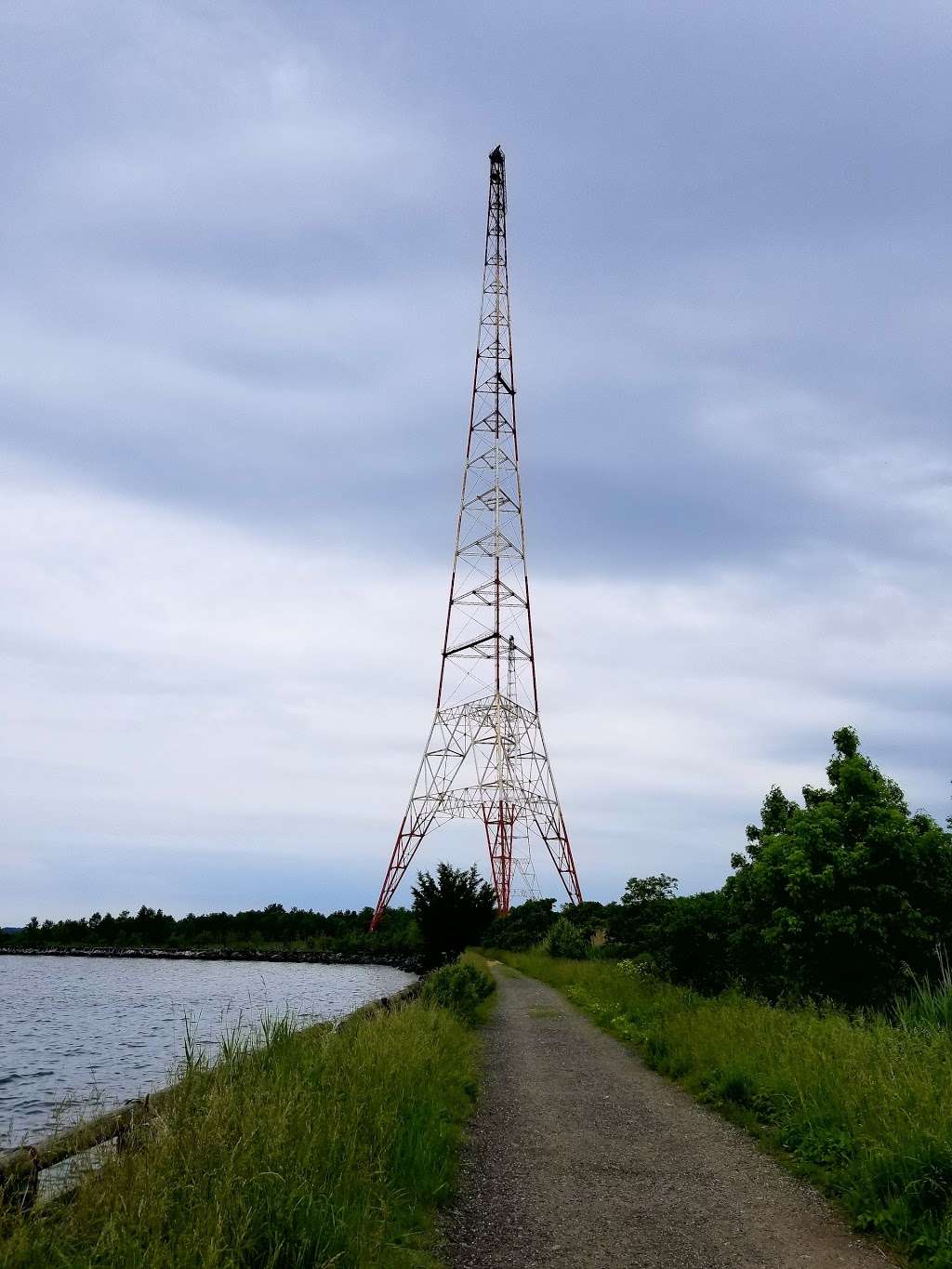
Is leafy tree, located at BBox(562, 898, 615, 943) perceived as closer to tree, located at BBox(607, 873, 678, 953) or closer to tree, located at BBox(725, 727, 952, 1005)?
tree, located at BBox(607, 873, 678, 953)

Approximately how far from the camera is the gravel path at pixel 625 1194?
615 cm

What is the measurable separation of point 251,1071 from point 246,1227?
305 centimetres

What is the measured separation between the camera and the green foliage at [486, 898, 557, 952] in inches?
1939

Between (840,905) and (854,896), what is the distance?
275mm

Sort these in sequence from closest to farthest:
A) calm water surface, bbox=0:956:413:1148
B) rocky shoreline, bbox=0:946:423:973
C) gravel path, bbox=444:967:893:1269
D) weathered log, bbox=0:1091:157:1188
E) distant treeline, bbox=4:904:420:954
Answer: weathered log, bbox=0:1091:157:1188
gravel path, bbox=444:967:893:1269
calm water surface, bbox=0:956:413:1148
rocky shoreline, bbox=0:946:423:973
distant treeline, bbox=4:904:420:954

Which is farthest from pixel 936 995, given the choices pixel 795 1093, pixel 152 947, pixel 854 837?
pixel 152 947

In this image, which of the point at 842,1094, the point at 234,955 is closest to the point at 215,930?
the point at 234,955

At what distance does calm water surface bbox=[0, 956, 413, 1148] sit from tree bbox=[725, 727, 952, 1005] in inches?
307

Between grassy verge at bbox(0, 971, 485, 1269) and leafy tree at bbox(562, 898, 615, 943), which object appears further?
leafy tree at bbox(562, 898, 615, 943)

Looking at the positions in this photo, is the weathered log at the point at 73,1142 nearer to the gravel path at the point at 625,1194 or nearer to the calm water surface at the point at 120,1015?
the calm water surface at the point at 120,1015

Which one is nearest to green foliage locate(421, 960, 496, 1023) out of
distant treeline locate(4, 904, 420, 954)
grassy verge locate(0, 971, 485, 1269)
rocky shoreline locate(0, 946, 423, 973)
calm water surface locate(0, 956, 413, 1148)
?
calm water surface locate(0, 956, 413, 1148)

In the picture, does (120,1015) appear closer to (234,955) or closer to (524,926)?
(524,926)

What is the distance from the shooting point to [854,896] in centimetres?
1407

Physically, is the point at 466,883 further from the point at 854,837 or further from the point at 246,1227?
the point at 246,1227
